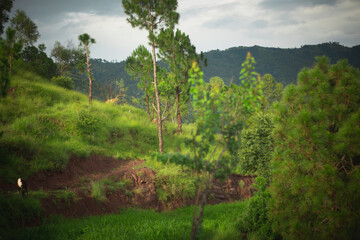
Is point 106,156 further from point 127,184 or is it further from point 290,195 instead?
point 290,195

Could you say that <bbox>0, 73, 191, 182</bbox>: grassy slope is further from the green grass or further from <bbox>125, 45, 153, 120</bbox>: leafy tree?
<bbox>125, 45, 153, 120</bbox>: leafy tree

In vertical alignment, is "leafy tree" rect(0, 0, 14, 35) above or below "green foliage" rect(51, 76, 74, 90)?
above

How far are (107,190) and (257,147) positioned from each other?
442 inches

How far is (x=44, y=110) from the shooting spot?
1277cm

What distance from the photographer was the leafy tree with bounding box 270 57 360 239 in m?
3.29

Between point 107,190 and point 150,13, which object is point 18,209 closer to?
point 107,190

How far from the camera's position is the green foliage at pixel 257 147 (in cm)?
1381

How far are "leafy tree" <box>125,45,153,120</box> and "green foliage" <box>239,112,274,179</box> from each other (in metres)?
11.9

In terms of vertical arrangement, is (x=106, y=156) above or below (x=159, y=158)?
below

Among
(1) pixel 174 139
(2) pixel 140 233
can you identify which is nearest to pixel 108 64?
(1) pixel 174 139

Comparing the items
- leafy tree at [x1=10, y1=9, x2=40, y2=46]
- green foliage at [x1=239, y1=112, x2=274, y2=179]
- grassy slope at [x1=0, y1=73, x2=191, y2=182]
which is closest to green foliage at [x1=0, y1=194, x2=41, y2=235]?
grassy slope at [x1=0, y1=73, x2=191, y2=182]

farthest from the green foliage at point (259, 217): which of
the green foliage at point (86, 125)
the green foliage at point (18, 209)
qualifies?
the green foliage at point (86, 125)

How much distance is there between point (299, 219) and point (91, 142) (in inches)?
483

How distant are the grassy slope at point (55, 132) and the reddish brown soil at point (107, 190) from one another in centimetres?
57
